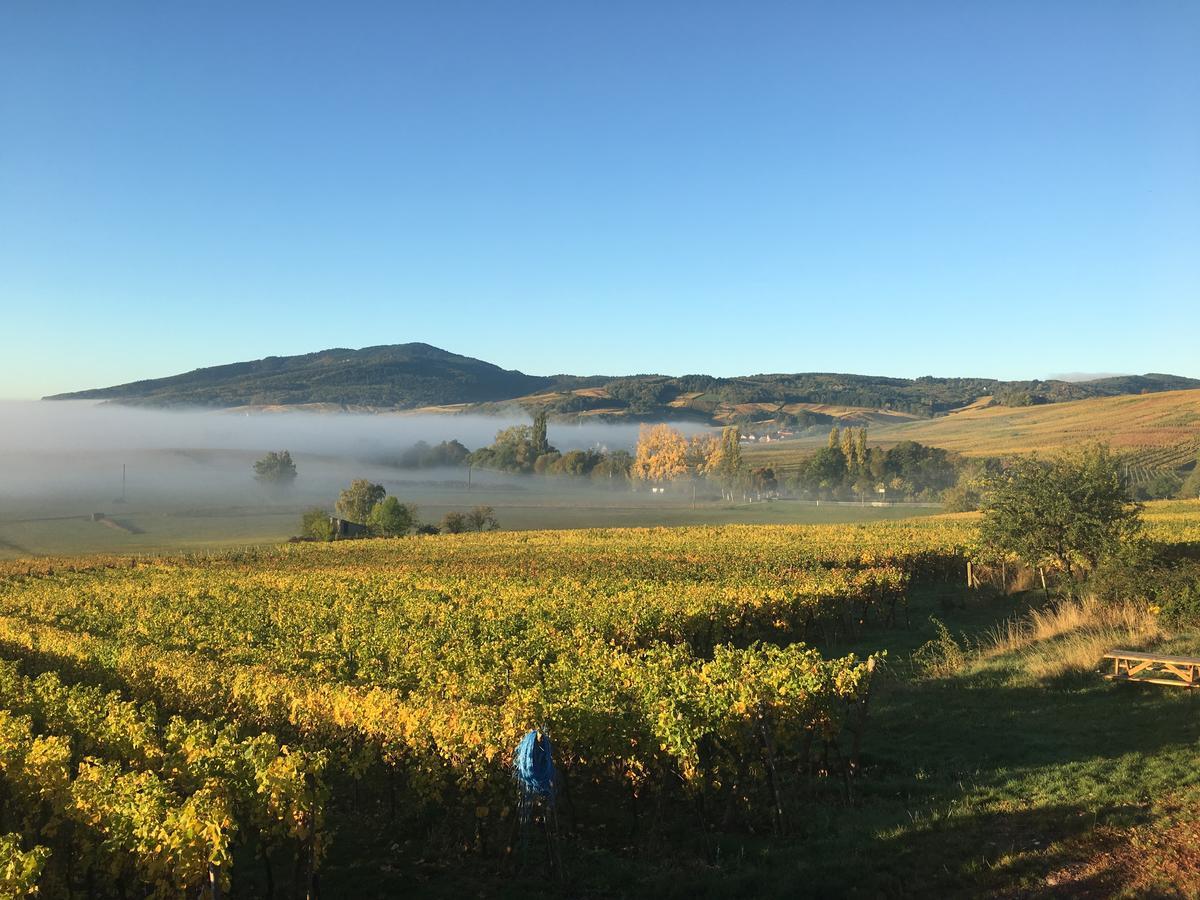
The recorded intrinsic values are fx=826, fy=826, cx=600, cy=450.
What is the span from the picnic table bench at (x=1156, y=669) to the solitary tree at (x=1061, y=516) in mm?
14366

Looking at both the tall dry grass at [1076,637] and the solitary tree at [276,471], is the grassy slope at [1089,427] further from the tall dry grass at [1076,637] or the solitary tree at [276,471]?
the solitary tree at [276,471]

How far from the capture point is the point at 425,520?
97062 millimetres

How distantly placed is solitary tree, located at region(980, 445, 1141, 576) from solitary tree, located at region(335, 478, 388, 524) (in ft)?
256

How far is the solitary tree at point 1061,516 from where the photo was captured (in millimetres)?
30828

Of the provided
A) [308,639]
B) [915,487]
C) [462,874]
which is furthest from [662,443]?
[462,874]

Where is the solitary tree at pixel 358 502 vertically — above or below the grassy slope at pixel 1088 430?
below

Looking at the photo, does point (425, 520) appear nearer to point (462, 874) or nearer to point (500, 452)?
point (500, 452)

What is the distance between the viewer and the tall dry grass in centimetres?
1847

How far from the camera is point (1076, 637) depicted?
20859 mm

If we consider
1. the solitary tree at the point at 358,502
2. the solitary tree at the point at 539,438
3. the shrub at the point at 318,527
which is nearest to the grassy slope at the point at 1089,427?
the solitary tree at the point at 539,438

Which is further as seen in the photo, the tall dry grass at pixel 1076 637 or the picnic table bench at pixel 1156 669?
the tall dry grass at pixel 1076 637

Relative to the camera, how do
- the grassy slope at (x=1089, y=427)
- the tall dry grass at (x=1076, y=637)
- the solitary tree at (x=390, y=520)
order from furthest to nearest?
the grassy slope at (x=1089, y=427)
the solitary tree at (x=390, y=520)
the tall dry grass at (x=1076, y=637)

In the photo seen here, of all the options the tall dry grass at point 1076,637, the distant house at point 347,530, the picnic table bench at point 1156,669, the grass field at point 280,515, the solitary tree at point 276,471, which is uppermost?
the picnic table bench at point 1156,669

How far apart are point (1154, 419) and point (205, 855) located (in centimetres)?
16323
